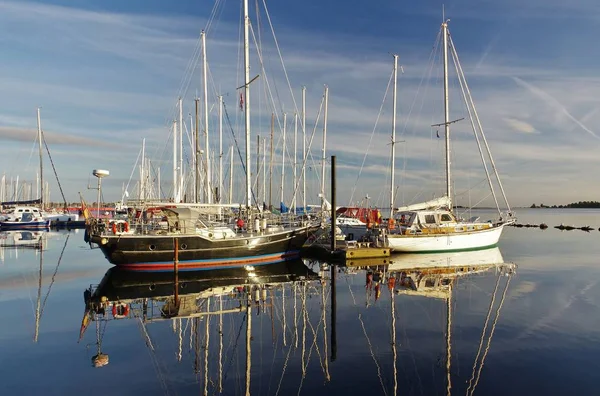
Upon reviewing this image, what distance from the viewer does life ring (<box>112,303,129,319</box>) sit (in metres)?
16.0

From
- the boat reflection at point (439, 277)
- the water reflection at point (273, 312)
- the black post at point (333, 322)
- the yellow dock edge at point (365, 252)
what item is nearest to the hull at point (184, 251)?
the water reflection at point (273, 312)

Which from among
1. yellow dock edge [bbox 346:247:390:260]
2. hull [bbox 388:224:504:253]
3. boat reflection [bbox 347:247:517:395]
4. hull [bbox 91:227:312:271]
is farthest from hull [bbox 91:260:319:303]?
hull [bbox 388:224:504:253]

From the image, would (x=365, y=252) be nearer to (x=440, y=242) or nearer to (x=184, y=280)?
(x=440, y=242)

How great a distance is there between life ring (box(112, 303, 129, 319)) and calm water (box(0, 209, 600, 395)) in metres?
→ 0.30

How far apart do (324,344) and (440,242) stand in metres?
22.6

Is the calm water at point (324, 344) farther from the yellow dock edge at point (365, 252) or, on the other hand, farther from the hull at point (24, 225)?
the hull at point (24, 225)

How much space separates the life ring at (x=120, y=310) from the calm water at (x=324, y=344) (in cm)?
30

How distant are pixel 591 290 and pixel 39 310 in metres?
24.3

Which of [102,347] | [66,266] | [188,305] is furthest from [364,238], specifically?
[102,347]

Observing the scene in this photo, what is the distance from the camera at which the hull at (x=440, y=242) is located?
32219 mm

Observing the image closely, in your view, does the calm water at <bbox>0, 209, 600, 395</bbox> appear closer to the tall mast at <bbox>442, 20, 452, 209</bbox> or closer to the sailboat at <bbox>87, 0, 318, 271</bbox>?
the sailboat at <bbox>87, 0, 318, 271</bbox>

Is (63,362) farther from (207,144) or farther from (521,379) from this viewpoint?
(207,144)

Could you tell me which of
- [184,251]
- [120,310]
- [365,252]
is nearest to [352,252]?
[365,252]

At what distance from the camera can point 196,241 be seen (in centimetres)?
2512
